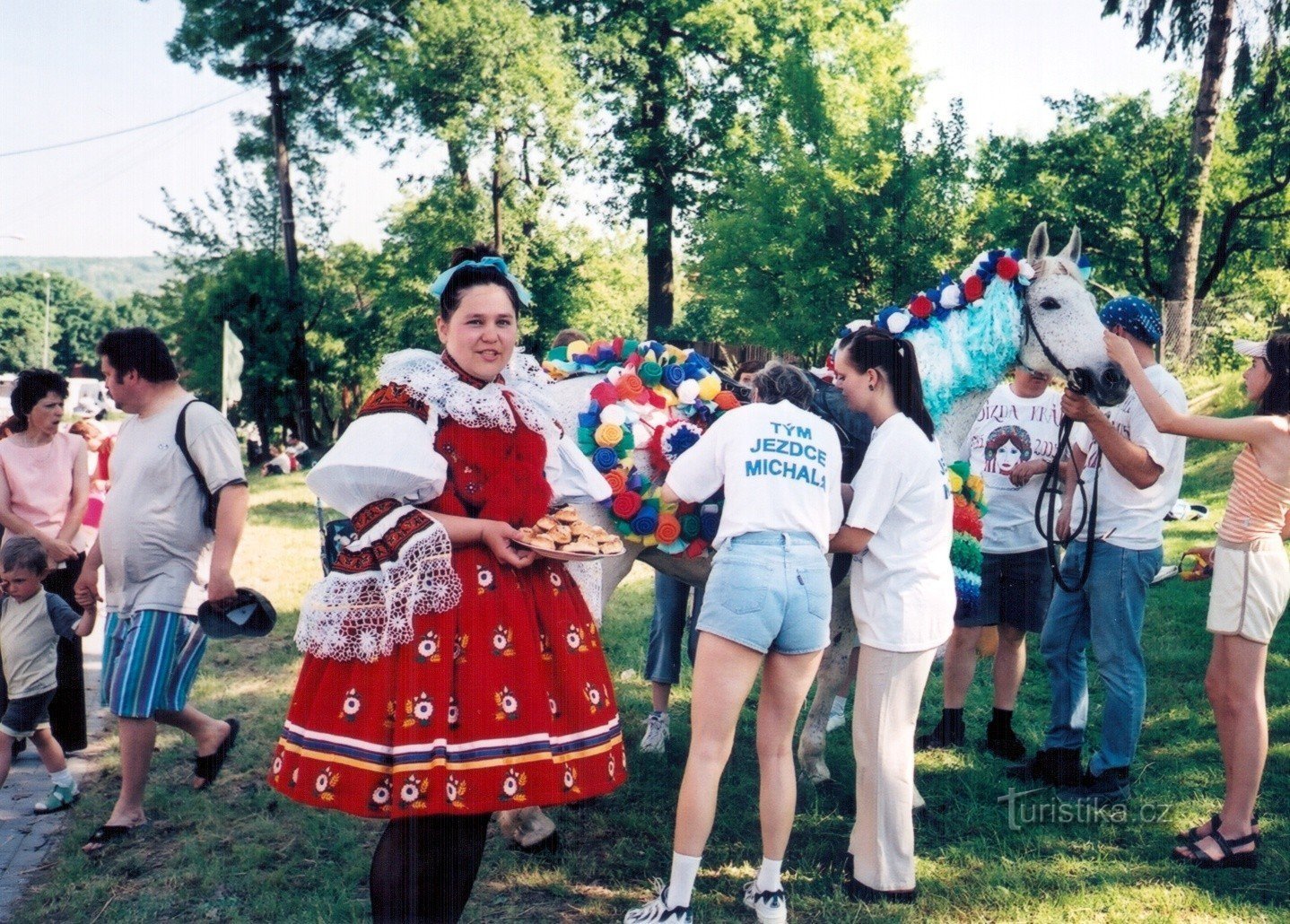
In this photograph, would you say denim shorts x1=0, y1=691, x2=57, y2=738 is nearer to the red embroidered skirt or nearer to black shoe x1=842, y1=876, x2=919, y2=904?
the red embroidered skirt

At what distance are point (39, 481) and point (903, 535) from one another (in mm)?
4296

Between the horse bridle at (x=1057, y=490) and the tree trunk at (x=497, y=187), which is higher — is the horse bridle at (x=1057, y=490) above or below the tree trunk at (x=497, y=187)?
below

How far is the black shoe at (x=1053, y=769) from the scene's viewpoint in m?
4.92

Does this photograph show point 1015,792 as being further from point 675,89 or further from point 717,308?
point 675,89

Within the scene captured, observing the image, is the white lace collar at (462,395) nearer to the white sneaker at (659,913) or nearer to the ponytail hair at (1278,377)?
the white sneaker at (659,913)

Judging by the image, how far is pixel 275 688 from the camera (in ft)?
21.4

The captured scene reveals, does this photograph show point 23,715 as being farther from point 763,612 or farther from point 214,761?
point 763,612

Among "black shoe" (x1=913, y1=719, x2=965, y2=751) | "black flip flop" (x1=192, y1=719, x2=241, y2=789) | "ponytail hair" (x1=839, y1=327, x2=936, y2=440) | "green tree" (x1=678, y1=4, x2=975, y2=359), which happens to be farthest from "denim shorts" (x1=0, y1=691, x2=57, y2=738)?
"green tree" (x1=678, y1=4, x2=975, y2=359)

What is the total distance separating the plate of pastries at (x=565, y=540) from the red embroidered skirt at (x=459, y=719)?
12cm

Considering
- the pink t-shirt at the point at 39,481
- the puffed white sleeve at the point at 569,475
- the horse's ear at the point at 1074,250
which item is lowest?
the pink t-shirt at the point at 39,481

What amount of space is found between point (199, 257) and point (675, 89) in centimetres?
1547

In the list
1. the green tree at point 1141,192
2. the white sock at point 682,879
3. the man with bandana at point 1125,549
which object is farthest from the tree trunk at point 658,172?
the white sock at point 682,879

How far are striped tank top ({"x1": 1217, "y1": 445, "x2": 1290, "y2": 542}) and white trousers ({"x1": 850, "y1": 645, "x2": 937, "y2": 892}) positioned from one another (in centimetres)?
144

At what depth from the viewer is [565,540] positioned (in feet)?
9.05
